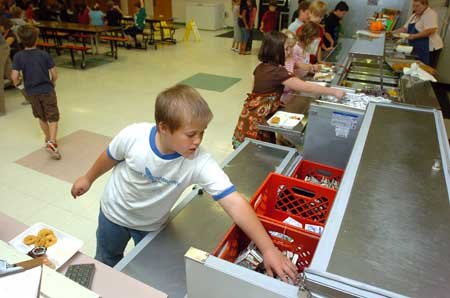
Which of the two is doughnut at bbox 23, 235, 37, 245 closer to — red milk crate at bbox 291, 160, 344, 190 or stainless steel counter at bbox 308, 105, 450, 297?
stainless steel counter at bbox 308, 105, 450, 297

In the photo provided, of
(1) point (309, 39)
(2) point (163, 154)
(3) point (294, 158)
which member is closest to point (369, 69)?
(1) point (309, 39)

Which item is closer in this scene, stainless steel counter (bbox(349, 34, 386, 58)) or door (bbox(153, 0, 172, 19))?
stainless steel counter (bbox(349, 34, 386, 58))

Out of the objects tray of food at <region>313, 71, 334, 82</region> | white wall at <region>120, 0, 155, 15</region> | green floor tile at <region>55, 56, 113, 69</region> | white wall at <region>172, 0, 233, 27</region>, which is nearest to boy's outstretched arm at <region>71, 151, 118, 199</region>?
tray of food at <region>313, 71, 334, 82</region>

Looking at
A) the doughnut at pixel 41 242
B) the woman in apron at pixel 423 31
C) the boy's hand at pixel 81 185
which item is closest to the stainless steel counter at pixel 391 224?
the doughnut at pixel 41 242

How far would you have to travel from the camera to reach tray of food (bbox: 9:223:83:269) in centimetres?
109

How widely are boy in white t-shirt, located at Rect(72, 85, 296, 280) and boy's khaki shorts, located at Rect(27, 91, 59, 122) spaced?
8.21 feet

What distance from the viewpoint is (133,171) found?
50.4 inches

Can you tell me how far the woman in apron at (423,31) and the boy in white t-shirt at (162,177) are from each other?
16.6 ft

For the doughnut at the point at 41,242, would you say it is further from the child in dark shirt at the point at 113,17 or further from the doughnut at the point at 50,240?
the child in dark shirt at the point at 113,17

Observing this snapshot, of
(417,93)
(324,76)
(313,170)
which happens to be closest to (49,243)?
(313,170)

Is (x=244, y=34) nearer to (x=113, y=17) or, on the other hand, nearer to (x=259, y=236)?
(x=113, y=17)

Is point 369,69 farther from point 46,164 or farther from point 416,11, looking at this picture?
point 46,164

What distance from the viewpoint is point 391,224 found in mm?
787

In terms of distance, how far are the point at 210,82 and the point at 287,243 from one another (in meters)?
5.41
